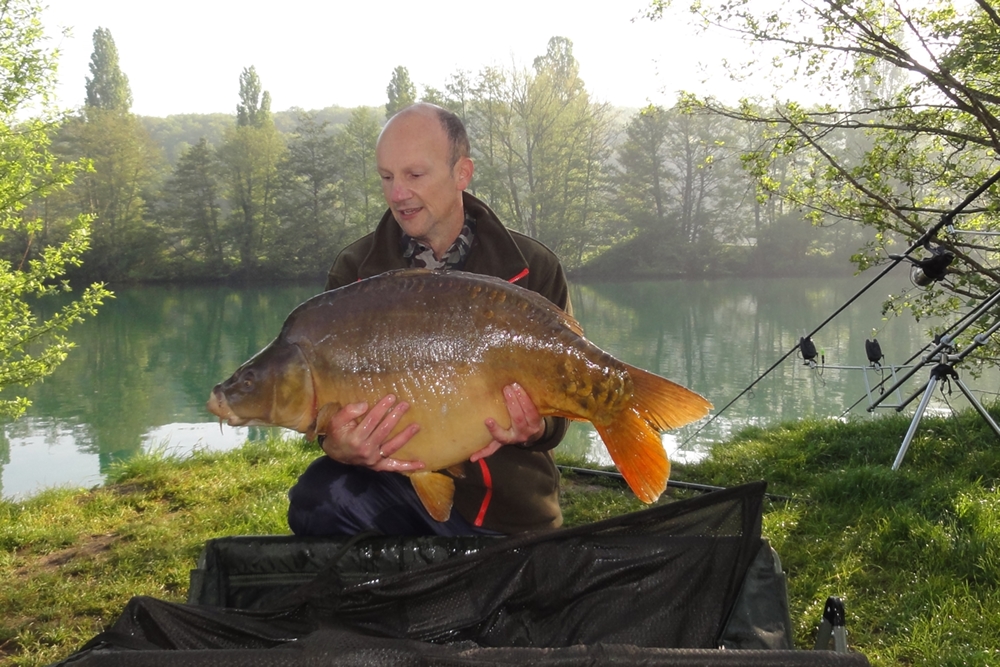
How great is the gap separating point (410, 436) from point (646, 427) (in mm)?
394

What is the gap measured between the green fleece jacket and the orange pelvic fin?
15cm

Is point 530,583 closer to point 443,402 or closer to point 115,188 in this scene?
point 443,402

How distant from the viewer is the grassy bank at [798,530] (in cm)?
169

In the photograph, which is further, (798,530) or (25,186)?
(25,186)

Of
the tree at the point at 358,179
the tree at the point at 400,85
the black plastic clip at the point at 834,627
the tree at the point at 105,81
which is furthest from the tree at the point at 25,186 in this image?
the tree at the point at 105,81

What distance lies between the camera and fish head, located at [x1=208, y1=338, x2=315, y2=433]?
1.21 meters

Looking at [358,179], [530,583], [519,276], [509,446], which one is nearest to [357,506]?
[509,446]

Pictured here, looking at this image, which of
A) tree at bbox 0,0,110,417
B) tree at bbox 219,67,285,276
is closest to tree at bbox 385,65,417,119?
tree at bbox 219,67,285,276

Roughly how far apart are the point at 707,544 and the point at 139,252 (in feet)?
82.4

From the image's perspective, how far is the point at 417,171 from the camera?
1.54 metres

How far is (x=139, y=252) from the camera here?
23203 mm

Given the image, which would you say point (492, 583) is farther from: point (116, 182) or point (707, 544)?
point (116, 182)

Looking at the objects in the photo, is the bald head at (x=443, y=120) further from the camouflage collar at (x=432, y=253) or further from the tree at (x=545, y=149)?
the tree at (x=545, y=149)

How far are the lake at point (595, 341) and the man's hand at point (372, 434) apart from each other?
255 cm
